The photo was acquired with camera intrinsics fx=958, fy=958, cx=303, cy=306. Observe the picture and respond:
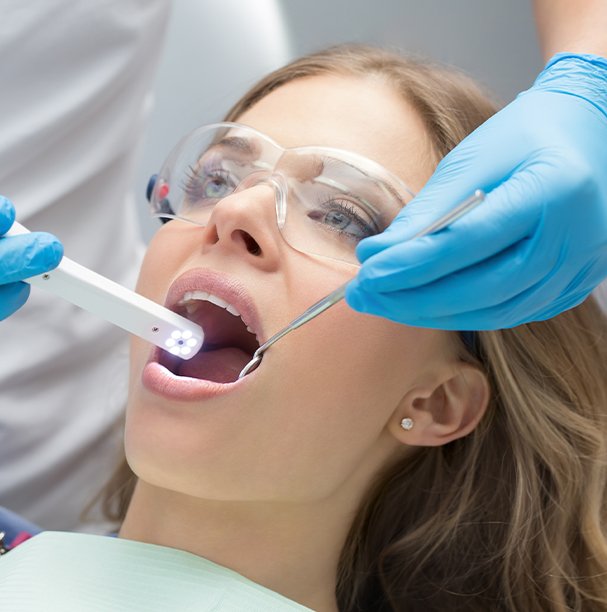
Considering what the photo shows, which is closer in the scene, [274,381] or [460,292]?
[460,292]

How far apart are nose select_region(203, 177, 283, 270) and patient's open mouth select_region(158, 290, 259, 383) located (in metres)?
0.14

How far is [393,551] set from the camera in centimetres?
175

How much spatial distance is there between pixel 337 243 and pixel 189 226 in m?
0.24

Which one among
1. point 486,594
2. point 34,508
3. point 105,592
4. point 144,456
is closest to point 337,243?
point 144,456

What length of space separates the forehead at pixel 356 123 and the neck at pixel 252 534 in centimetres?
54

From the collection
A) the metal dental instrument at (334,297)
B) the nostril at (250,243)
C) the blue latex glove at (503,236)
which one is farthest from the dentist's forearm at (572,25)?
the nostril at (250,243)

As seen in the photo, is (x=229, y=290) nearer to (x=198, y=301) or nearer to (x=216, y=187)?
(x=198, y=301)

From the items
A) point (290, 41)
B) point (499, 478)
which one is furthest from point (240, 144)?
point (290, 41)

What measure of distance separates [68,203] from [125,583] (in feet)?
2.78

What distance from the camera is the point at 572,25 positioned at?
1598mm

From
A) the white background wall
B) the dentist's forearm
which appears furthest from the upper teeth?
the white background wall

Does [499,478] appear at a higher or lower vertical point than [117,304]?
lower

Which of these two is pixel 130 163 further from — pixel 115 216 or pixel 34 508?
pixel 34 508

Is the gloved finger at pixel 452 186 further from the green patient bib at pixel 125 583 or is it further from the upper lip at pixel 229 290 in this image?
the green patient bib at pixel 125 583
